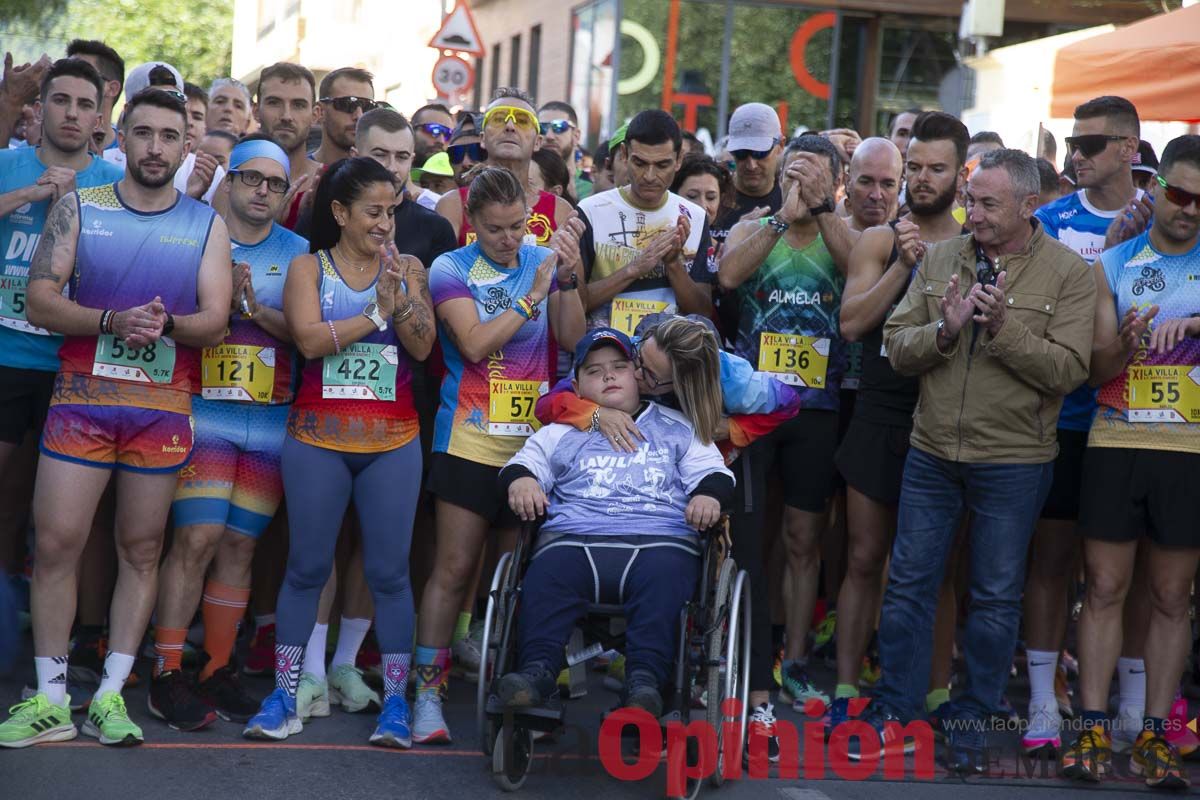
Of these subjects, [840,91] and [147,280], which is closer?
[147,280]

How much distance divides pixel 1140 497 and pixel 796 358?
152 cm

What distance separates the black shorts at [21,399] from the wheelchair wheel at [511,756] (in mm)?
2327

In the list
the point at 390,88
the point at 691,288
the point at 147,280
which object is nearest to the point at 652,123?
the point at 691,288

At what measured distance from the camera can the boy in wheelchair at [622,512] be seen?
5281 millimetres

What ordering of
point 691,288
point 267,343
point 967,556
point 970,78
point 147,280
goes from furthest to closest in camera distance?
point 970,78 < point 967,556 < point 691,288 < point 267,343 < point 147,280

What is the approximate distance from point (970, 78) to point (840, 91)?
6.02 feet

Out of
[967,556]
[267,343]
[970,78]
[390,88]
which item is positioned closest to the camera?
[267,343]

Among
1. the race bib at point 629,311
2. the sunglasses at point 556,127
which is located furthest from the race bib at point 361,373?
the sunglasses at point 556,127

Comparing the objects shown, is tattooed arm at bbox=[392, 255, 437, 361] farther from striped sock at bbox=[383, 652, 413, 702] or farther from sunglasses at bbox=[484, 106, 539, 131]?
sunglasses at bbox=[484, 106, 539, 131]

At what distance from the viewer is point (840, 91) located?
21797 millimetres

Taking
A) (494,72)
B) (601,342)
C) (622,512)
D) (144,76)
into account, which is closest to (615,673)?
(622,512)

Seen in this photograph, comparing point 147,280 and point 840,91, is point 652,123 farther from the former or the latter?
point 840,91

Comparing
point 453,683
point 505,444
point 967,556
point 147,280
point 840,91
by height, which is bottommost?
point 453,683

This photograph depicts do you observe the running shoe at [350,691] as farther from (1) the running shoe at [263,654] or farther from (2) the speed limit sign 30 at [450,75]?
(2) the speed limit sign 30 at [450,75]
